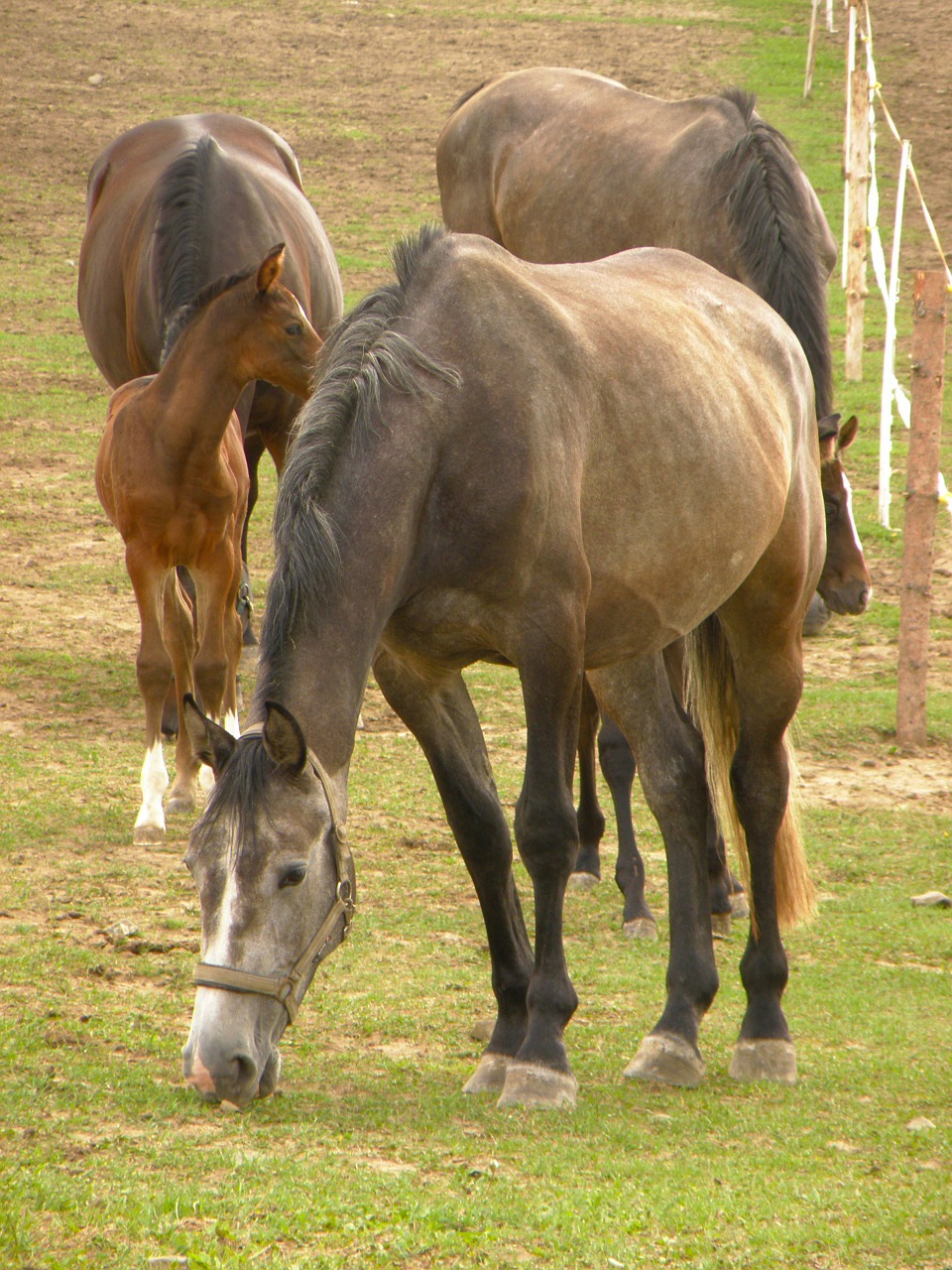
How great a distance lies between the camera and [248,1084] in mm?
2994

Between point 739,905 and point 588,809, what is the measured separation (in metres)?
0.65

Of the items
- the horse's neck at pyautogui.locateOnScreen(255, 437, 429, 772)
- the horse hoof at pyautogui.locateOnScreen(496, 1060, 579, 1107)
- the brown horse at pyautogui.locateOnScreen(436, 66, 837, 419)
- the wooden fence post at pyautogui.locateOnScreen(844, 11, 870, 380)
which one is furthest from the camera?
the wooden fence post at pyautogui.locateOnScreen(844, 11, 870, 380)

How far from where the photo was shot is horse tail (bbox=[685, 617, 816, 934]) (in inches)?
184

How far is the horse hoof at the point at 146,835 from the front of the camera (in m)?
5.65

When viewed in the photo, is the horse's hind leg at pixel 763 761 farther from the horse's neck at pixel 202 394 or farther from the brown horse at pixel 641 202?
the horse's neck at pixel 202 394

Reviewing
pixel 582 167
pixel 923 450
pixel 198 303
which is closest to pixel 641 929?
pixel 198 303

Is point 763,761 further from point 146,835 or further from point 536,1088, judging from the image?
point 146,835

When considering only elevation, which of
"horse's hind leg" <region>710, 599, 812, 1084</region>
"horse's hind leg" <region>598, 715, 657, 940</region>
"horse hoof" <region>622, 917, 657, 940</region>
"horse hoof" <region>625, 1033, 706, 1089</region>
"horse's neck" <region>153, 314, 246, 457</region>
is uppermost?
"horse's neck" <region>153, 314, 246, 457</region>

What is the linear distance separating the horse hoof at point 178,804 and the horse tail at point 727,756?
2.25 meters

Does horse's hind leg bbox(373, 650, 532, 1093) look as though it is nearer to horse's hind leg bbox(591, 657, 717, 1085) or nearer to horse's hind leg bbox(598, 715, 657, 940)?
horse's hind leg bbox(591, 657, 717, 1085)

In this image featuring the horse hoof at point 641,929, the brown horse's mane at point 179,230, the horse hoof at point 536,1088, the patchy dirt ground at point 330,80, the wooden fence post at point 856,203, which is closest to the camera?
the horse hoof at point 536,1088

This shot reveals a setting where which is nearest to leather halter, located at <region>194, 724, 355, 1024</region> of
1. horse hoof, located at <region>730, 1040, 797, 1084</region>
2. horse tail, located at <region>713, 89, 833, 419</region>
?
horse hoof, located at <region>730, 1040, 797, 1084</region>

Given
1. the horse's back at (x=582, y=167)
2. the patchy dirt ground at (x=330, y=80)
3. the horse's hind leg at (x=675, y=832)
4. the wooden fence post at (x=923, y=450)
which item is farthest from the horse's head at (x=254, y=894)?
the patchy dirt ground at (x=330, y=80)

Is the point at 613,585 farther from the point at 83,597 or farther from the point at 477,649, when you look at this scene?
the point at 83,597
